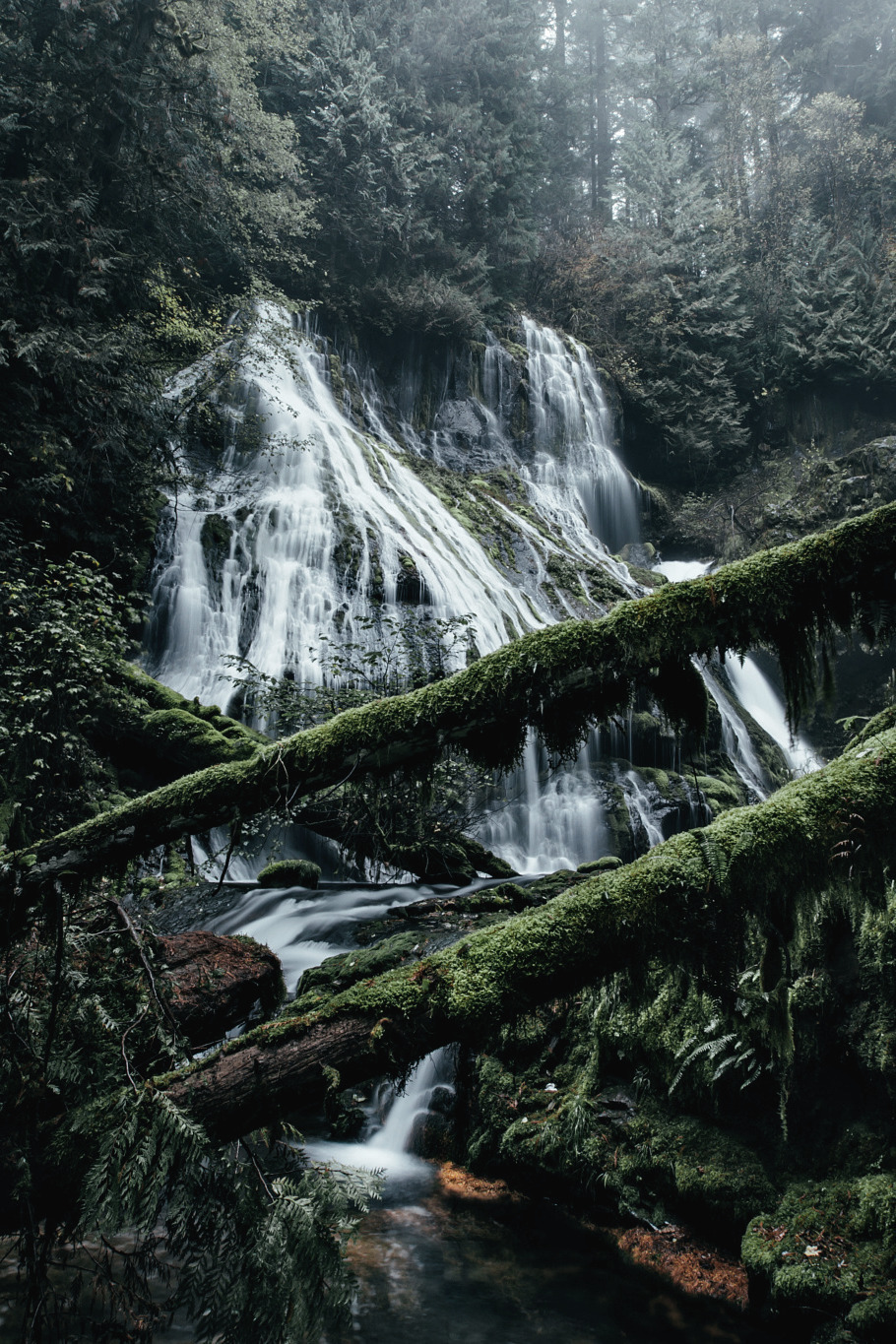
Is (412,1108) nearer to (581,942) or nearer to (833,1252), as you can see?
(833,1252)

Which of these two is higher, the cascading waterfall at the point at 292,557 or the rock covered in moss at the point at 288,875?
the cascading waterfall at the point at 292,557

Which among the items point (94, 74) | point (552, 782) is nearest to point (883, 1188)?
point (552, 782)

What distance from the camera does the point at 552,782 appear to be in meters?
11.8

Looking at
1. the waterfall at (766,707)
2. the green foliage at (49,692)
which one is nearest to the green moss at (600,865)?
the green foliage at (49,692)

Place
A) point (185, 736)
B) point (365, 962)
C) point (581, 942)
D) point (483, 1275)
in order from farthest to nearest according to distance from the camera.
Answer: point (185, 736) → point (365, 962) → point (483, 1275) → point (581, 942)

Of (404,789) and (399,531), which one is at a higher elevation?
(399,531)

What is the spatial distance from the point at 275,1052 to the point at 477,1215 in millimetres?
3343

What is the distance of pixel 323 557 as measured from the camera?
13.9m

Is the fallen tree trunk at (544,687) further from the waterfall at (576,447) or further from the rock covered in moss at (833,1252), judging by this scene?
the waterfall at (576,447)

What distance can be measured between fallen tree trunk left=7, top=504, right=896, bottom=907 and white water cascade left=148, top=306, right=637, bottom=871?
7440mm

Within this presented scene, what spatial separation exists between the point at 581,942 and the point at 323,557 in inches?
484

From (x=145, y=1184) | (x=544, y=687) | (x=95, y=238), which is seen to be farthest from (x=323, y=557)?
(x=145, y=1184)

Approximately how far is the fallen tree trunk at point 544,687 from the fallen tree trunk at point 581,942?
21.6 inches

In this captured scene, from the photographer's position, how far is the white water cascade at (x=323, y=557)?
11.8 meters
